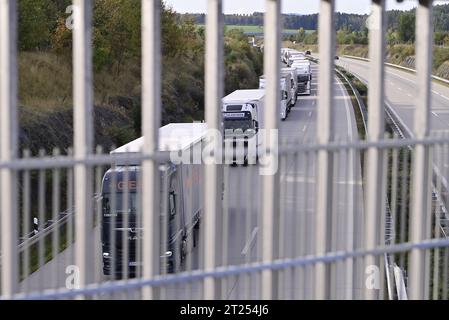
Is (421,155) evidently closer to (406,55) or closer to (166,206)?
(166,206)

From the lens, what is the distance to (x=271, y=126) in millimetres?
5383

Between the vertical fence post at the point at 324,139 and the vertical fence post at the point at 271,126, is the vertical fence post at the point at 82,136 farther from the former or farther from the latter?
the vertical fence post at the point at 324,139

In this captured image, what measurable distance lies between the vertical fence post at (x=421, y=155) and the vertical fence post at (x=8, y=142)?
2796 mm

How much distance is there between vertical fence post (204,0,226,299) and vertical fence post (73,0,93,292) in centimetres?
70

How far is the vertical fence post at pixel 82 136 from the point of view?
464cm

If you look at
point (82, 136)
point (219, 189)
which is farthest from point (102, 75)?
point (82, 136)

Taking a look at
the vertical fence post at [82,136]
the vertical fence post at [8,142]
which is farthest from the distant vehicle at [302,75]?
the vertical fence post at [8,142]

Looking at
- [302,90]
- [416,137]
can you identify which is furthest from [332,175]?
[302,90]

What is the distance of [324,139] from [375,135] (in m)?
0.50

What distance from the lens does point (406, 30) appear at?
1536cm
